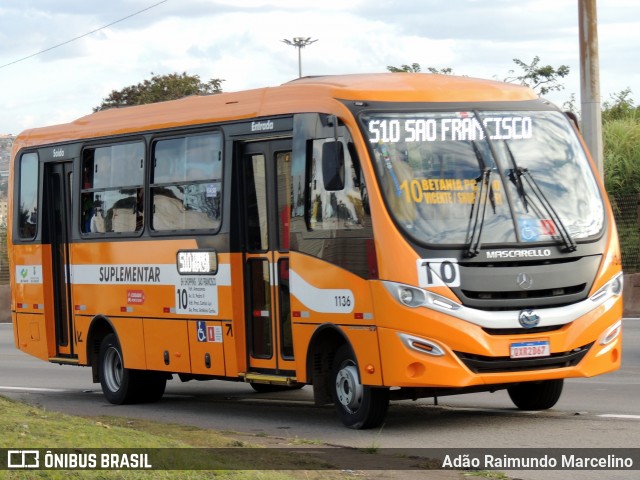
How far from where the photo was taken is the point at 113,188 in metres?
15.9

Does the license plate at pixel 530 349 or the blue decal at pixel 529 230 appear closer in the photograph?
the license plate at pixel 530 349

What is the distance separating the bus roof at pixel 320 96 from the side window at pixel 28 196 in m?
2.55

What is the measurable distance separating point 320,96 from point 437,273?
213 cm

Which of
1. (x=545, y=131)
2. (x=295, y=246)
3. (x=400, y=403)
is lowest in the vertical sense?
(x=400, y=403)

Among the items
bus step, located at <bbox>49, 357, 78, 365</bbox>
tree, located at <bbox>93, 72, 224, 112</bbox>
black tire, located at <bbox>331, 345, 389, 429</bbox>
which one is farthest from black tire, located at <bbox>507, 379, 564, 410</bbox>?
tree, located at <bbox>93, 72, 224, 112</bbox>

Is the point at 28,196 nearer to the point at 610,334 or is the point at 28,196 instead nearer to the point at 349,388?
the point at 349,388

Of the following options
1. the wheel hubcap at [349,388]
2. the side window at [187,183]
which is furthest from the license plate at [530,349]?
the side window at [187,183]

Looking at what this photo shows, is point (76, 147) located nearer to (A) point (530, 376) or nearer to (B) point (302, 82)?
(B) point (302, 82)

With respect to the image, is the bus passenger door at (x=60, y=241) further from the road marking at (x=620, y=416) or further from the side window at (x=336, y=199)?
the road marking at (x=620, y=416)

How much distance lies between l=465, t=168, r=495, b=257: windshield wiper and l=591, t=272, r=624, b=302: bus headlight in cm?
119

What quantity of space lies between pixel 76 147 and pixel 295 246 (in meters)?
4.90

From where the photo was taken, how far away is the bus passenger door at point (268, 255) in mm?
13016

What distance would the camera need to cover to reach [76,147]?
16641mm

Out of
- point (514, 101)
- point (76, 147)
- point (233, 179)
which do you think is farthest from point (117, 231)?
point (514, 101)
